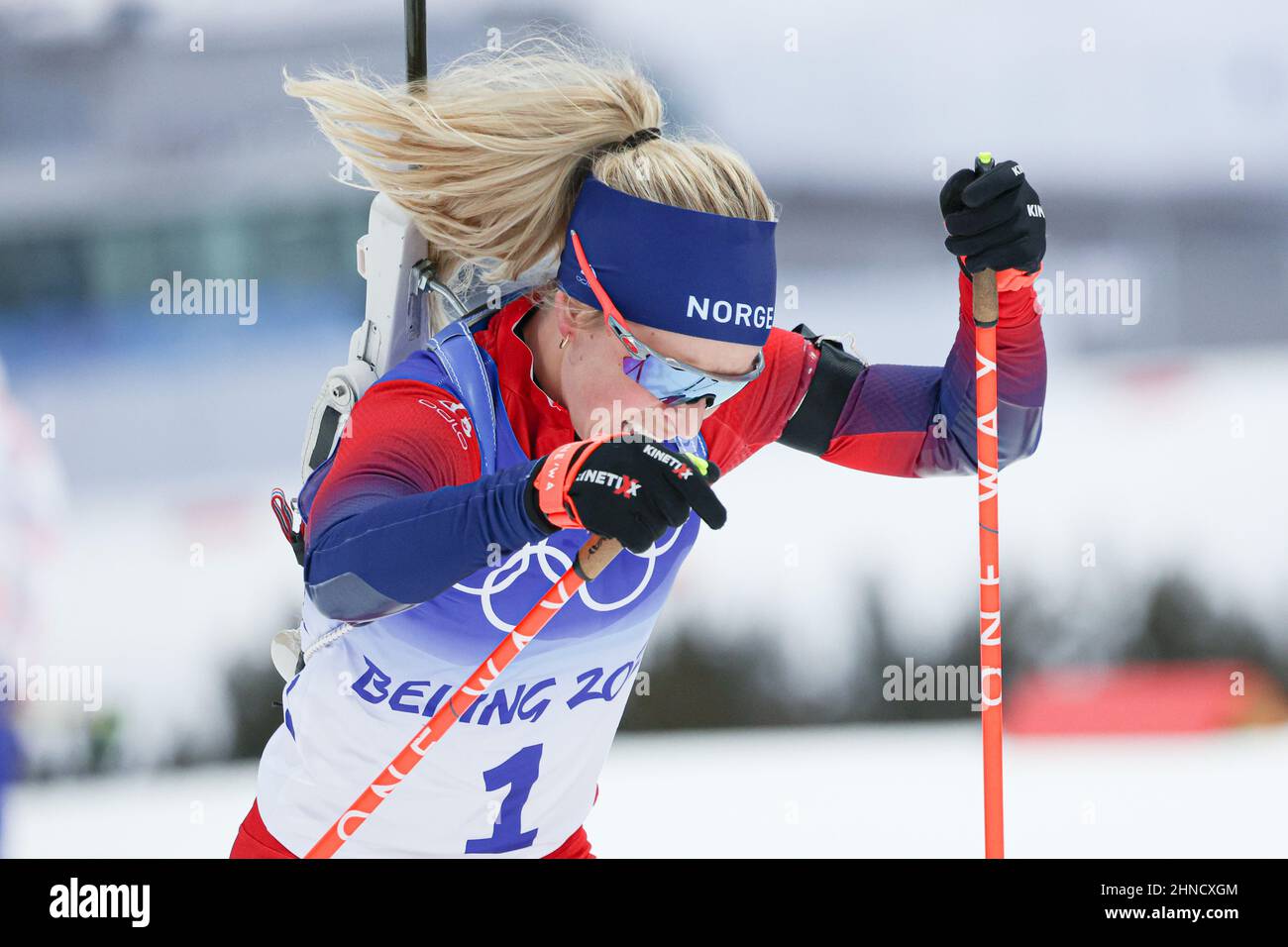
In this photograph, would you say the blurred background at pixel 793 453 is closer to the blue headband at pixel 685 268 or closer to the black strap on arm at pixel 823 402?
the black strap on arm at pixel 823 402

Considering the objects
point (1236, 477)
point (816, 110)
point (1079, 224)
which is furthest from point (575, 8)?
point (1236, 477)

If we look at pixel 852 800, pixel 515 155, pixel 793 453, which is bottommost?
pixel 852 800

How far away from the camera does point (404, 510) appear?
1236 mm

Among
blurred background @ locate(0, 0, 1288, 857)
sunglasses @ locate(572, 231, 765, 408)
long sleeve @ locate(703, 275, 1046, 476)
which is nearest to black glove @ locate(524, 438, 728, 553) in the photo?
sunglasses @ locate(572, 231, 765, 408)

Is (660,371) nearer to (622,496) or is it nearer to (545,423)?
(545,423)

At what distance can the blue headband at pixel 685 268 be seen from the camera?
1.41 m

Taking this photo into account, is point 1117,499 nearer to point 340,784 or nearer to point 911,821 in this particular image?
point 911,821

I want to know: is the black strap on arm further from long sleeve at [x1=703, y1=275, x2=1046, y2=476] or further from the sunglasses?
the sunglasses

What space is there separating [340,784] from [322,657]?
157 millimetres

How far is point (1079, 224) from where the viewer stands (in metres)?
3.73

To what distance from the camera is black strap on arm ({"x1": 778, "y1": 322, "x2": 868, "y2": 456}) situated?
69.9 inches

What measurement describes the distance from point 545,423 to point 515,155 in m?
0.30

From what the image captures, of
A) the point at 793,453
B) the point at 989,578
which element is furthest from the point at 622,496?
the point at 793,453

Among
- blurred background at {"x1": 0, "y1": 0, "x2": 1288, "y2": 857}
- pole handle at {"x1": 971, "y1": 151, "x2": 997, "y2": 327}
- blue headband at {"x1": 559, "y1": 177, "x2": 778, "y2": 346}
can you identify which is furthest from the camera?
blurred background at {"x1": 0, "y1": 0, "x2": 1288, "y2": 857}
